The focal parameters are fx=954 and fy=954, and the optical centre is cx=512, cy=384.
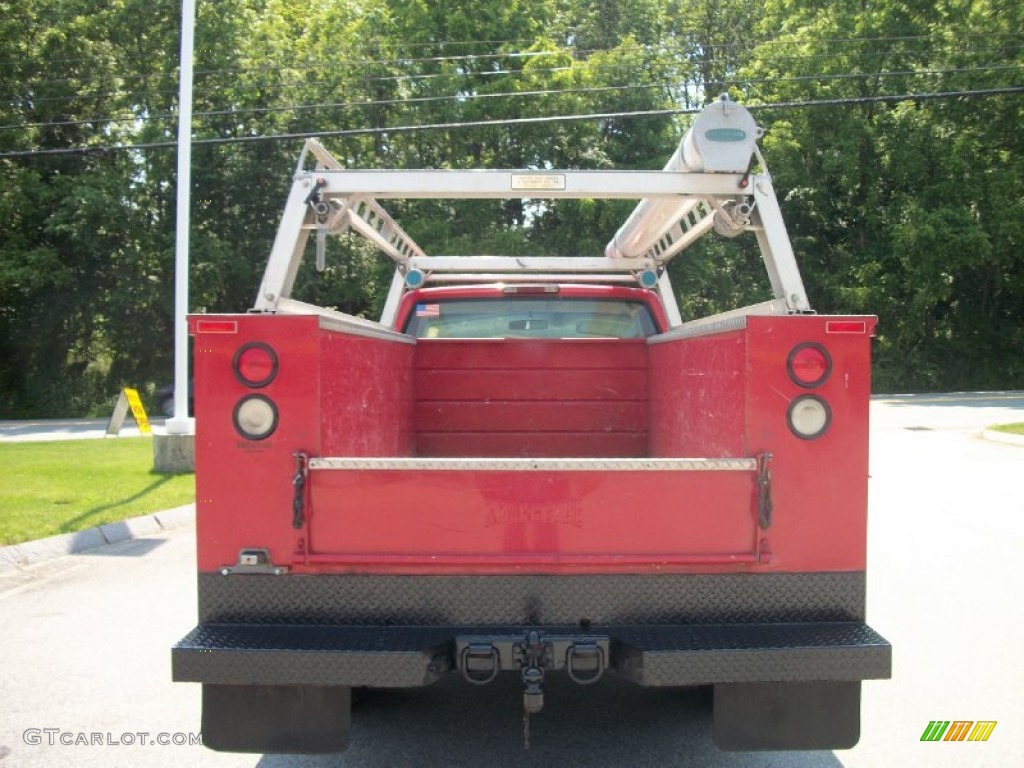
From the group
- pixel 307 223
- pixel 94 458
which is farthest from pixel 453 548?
pixel 94 458

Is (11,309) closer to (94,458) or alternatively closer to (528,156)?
(528,156)

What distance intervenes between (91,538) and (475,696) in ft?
17.7

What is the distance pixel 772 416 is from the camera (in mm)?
3395

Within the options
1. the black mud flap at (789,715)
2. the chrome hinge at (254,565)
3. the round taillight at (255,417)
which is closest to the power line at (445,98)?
the round taillight at (255,417)

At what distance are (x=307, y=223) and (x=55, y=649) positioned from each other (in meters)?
3.46

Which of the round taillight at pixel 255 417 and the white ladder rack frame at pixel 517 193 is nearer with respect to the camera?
the round taillight at pixel 255 417

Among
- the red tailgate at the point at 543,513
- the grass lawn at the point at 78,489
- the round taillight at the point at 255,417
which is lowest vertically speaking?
the grass lawn at the point at 78,489

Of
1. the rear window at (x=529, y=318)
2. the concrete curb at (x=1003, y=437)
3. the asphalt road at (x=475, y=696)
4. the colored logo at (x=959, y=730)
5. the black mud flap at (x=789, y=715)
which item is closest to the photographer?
the black mud flap at (x=789, y=715)

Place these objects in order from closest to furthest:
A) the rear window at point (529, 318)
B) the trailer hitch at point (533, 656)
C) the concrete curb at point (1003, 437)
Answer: the trailer hitch at point (533, 656) → the rear window at point (529, 318) → the concrete curb at point (1003, 437)

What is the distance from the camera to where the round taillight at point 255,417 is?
133 inches

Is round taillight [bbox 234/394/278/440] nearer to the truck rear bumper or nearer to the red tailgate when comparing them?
the red tailgate

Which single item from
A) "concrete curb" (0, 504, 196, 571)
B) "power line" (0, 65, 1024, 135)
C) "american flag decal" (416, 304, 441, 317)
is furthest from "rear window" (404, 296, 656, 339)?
"power line" (0, 65, 1024, 135)

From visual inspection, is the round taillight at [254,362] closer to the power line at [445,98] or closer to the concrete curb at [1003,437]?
the concrete curb at [1003,437]

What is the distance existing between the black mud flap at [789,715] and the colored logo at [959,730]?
1353 mm
